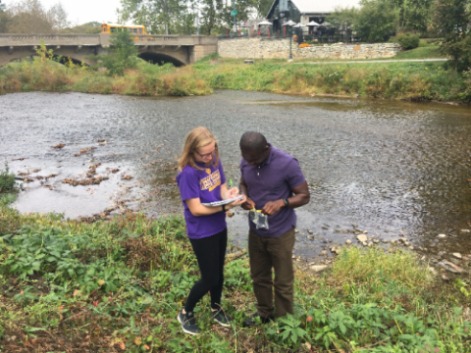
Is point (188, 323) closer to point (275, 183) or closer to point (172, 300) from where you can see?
point (172, 300)

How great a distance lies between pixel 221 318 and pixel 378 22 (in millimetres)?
36885

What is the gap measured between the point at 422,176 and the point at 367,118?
8.63 metres

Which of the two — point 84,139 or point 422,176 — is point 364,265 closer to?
point 422,176

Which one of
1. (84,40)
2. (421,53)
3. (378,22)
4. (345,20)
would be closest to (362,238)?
(421,53)

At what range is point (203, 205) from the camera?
3611 mm

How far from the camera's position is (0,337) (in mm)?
3549

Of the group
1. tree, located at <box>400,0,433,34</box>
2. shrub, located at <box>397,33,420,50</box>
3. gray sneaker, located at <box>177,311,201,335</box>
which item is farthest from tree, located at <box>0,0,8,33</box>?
gray sneaker, located at <box>177,311,201,335</box>

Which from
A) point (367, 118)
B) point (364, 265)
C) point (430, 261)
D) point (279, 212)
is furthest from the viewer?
point (367, 118)

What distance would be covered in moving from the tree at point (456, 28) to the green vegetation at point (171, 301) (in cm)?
1947

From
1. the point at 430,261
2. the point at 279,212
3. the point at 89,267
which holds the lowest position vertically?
the point at 430,261

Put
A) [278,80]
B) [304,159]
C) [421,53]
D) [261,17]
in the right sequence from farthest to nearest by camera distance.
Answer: [261,17] → [278,80] → [421,53] → [304,159]

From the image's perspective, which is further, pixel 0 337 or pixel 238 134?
pixel 238 134

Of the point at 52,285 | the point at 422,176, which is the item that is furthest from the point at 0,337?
the point at 422,176

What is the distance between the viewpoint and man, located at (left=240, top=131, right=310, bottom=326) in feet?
12.1
